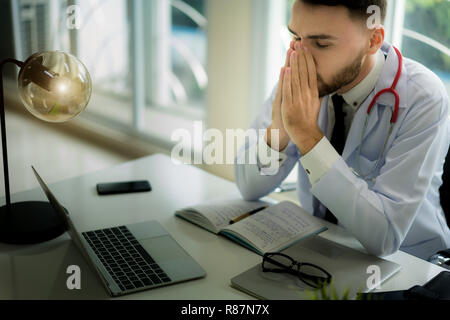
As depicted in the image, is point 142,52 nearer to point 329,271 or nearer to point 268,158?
point 268,158

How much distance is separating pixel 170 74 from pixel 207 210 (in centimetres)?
330

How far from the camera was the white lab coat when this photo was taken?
1.34 m

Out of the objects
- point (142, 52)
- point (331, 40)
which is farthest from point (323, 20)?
point (142, 52)

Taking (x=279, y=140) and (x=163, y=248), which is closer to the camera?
(x=163, y=248)

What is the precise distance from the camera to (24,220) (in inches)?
56.7

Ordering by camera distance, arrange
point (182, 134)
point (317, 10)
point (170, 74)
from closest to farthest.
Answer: point (317, 10), point (182, 134), point (170, 74)

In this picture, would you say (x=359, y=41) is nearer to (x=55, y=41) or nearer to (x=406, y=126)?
(x=406, y=126)

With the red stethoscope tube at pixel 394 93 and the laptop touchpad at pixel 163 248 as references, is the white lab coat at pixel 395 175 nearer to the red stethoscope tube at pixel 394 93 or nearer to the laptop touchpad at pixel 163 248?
the red stethoscope tube at pixel 394 93

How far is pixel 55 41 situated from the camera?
493 centimetres

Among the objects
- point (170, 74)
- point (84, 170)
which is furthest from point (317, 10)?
point (170, 74)

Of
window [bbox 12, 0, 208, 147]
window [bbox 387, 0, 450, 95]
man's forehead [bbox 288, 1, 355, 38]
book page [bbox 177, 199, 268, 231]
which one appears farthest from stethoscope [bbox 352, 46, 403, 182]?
window [bbox 12, 0, 208, 147]

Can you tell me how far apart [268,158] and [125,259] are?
62cm
